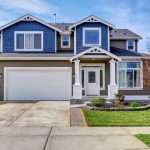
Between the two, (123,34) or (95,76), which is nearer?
(95,76)

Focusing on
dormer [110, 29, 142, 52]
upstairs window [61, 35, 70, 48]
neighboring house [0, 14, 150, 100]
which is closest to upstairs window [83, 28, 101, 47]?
neighboring house [0, 14, 150, 100]

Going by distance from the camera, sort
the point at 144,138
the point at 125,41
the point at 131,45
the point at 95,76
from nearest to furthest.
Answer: the point at 144,138 → the point at 95,76 → the point at 131,45 → the point at 125,41

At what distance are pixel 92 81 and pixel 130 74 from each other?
3.10m

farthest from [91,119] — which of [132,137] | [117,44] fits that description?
[117,44]

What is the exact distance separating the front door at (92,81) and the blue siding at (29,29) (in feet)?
11.6

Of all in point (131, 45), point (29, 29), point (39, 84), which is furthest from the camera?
point (131, 45)

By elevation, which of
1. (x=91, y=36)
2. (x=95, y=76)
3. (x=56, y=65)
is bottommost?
(x=95, y=76)

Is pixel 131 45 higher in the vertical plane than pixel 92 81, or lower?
higher

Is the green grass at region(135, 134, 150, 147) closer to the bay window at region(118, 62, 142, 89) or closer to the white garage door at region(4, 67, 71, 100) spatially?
the white garage door at region(4, 67, 71, 100)

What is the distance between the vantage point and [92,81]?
2431cm

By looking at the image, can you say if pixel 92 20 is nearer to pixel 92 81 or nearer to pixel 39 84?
pixel 92 81

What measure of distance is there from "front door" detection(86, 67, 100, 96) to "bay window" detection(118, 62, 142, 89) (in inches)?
72.3

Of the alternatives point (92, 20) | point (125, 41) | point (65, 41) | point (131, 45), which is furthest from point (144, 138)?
point (125, 41)

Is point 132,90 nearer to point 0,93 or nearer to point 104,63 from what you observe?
point 104,63
